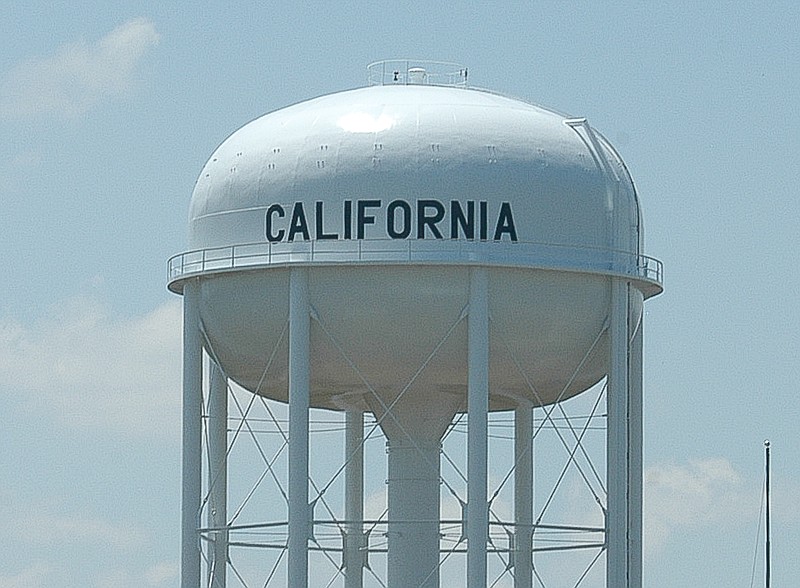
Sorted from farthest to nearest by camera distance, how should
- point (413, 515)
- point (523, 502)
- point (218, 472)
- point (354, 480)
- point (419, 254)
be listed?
point (354, 480)
point (523, 502)
point (413, 515)
point (218, 472)
point (419, 254)

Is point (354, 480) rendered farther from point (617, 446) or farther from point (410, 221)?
point (410, 221)

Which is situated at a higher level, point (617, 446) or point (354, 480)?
point (617, 446)

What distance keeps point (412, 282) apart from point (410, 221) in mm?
871

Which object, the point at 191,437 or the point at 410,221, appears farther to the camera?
the point at 191,437

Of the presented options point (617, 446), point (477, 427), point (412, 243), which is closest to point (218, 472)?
point (477, 427)

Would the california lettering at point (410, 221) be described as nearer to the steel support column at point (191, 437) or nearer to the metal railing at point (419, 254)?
the metal railing at point (419, 254)

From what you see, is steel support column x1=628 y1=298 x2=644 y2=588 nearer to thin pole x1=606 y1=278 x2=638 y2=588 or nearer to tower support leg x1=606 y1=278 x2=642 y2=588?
tower support leg x1=606 y1=278 x2=642 y2=588

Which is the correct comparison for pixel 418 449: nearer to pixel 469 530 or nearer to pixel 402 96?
pixel 469 530

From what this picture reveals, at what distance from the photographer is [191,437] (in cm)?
4441

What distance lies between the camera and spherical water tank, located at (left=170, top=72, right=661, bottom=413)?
42406mm

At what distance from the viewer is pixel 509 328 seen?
42625 mm

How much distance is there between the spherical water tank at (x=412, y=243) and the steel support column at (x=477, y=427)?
0.81ft

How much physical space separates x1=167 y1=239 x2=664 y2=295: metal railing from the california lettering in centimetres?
11

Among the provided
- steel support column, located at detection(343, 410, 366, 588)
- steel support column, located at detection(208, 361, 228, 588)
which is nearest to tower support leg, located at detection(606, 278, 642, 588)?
Answer: steel support column, located at detection(343, 410, 366, 588)
